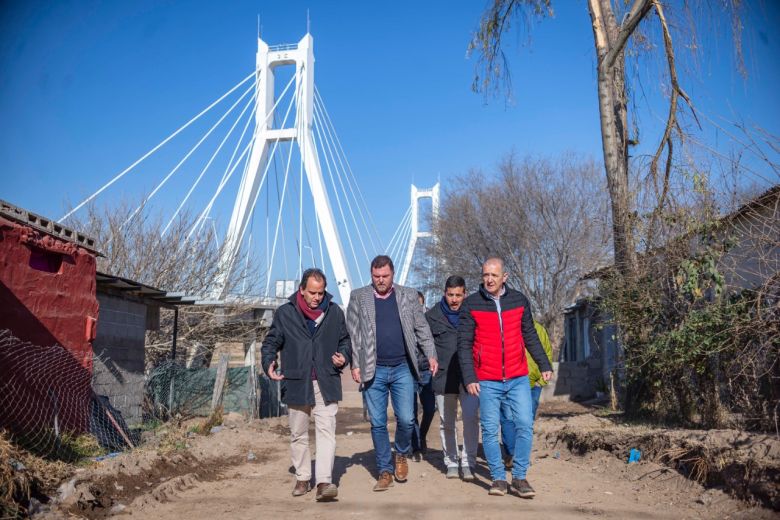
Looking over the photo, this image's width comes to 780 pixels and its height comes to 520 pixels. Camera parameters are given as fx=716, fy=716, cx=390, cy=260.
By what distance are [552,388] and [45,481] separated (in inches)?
538

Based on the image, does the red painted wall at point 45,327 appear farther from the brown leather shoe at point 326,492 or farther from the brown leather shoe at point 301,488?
the brown leather shoe at point 326,492

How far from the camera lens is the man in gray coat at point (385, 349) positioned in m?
5.55

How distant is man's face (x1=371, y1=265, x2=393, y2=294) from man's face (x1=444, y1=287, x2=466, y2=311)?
98 cm

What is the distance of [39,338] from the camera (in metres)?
8.15

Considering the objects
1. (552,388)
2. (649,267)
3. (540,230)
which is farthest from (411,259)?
(649,267)

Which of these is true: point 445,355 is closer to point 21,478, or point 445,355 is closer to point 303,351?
point 303,351

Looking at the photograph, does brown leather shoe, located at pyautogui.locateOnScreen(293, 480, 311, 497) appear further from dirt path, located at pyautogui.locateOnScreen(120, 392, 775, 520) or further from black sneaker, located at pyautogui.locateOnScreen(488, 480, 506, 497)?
black sneaker, located at pyautogui.locateOnScreen(488, 480, 506, 497)

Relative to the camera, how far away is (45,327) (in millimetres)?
8273

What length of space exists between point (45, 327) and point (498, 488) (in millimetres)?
5798

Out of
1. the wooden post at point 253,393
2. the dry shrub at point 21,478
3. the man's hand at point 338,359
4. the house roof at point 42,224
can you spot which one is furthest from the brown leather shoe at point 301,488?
the wooden post at point 253,393

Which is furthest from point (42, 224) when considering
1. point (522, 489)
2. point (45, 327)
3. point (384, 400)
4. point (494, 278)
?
point (522, 489)

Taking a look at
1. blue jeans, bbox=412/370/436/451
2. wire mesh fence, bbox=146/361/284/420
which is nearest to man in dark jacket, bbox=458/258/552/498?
blue jeans, bbox=412/370/436/451

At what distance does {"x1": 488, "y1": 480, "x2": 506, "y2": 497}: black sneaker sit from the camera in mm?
5035

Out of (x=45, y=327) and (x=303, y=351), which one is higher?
(x=45, y=327)
